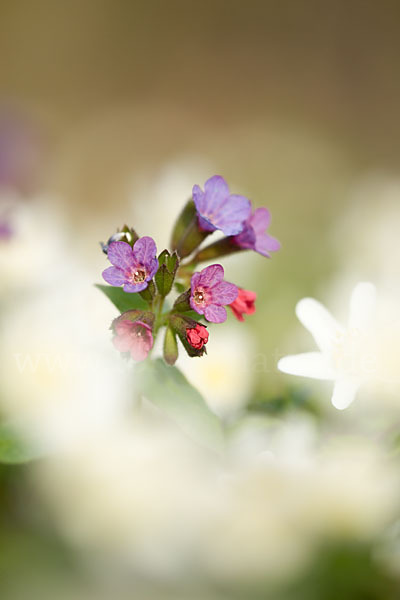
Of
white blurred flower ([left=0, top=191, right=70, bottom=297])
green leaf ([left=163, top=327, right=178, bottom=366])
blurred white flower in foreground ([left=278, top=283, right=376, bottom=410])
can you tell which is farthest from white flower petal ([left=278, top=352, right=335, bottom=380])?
white blurred flower ([left=0, top=191, right=70, bottom=297])

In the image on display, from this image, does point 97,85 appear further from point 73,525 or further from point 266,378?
point 73,525

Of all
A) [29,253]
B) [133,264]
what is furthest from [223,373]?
[29,253]

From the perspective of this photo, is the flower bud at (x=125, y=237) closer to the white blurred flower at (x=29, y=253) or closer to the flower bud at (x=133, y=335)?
the flower bud at (x=133, y=335)

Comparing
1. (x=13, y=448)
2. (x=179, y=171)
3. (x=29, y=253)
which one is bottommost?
(x=13, y=448)

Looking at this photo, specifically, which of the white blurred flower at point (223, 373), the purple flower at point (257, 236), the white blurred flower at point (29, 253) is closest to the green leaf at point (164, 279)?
the purple flower at point (257, 236)

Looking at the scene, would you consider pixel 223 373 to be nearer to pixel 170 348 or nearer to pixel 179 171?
pixel 170 348

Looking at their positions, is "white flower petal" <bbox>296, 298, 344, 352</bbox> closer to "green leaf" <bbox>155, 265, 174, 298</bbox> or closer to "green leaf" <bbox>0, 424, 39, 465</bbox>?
"green leaf" <bbox>155, 265, 174, 298</bbox>
